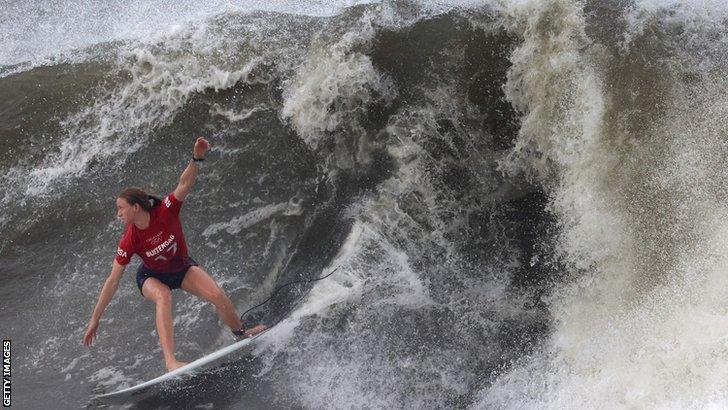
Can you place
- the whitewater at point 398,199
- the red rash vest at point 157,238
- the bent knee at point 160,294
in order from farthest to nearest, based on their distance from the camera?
the whitewater at point 398,199
the bent knee at point 160,294
the red rash vest at point 157,238

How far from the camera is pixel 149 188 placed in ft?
17.5

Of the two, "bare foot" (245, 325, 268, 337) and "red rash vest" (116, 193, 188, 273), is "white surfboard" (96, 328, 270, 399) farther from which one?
"red rash vest" (116, 193, 188, 273)

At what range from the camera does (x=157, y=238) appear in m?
3.79

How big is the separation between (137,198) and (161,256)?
44 centimetres

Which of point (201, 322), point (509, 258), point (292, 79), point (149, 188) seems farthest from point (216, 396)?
point (292, 79)

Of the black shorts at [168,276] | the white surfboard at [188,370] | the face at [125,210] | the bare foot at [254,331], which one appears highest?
A: the face at [125,210]

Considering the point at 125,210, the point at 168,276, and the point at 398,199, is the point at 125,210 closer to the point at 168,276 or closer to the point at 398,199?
the point at 168,276

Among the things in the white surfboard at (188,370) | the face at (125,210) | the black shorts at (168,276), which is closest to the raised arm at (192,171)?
the face at (125,210)

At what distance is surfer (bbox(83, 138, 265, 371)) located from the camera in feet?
12.0

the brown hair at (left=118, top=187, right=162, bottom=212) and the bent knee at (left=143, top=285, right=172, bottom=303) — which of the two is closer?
the brown hair at (left=118, top=187, right=162, bottom=212)

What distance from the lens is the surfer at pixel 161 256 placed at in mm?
3658

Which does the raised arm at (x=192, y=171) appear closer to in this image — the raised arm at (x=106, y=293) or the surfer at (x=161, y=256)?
the surfer at (x=161, y=256)

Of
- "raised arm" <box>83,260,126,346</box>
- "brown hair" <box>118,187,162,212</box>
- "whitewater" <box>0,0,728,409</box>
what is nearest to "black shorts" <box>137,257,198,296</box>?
"raised arm" <box>83,260,126,346</box>

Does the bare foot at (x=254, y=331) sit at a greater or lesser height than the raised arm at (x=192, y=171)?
lesser
